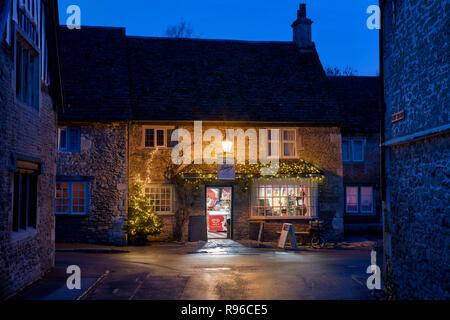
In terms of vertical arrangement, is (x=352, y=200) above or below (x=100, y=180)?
below

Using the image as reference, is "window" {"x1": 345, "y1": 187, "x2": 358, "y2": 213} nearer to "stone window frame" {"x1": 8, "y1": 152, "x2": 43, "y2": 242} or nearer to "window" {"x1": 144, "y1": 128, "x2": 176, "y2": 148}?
"window" {"x1": 144, "y1": 128, "x2": 176, "y2": 148}

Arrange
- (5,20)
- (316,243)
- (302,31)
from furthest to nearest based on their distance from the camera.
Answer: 1. (302,31)
2. (316,243)
3. (5,20)

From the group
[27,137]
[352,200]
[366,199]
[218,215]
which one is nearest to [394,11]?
[27,137]

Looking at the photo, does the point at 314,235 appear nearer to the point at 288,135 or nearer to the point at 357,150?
the point at 288,135

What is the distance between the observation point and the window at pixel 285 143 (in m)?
21.5

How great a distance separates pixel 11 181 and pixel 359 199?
1971 cm

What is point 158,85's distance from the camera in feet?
72.5

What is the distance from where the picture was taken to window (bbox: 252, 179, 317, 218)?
69.8 ft

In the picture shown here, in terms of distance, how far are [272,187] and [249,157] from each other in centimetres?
177

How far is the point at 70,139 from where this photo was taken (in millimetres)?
20109
